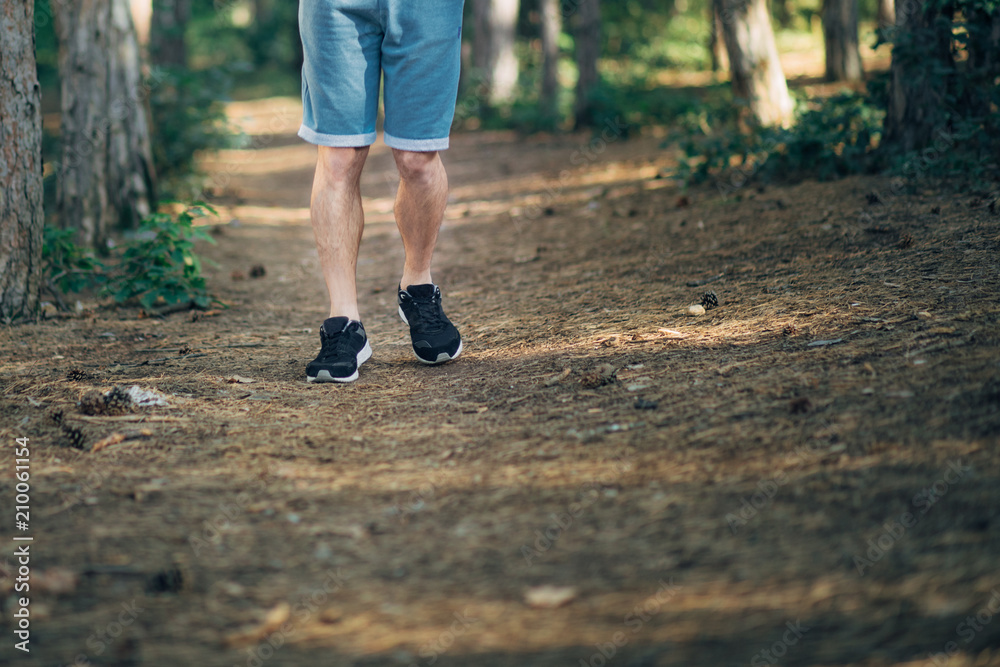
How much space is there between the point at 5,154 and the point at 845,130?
5.10 metres

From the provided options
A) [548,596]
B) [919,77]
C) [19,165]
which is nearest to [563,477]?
[548,596]

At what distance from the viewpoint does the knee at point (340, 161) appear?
300cm

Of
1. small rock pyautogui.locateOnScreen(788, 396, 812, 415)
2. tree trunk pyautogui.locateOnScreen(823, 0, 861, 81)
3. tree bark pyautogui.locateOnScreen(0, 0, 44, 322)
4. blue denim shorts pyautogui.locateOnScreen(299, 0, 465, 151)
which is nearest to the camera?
small rock pyautogui.locateOnScreen(788, 396, 812, 415)

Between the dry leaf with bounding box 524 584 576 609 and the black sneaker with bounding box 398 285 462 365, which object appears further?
the black sneaker with bounding box 398 285 462 365

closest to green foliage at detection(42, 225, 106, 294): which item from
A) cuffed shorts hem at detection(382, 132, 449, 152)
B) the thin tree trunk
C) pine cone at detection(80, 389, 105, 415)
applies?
the thin tree trunk

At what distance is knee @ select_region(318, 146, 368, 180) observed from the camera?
300cm

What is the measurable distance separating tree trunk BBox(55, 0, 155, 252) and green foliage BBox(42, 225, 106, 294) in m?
0.99

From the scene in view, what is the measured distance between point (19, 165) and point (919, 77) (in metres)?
5.02

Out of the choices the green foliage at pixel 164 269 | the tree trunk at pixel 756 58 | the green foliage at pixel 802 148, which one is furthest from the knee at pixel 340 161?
the tree trunk at pixel 756 58

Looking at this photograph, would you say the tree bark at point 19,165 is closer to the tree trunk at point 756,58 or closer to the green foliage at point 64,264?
the green foliage at point 64,264

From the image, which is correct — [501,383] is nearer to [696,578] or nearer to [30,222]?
[696,578]

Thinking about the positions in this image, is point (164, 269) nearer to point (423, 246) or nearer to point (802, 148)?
point (423, 246)

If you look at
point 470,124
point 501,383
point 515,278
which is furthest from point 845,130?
point 470,124

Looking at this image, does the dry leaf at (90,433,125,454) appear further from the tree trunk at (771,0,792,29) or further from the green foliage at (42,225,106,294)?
the tree trunk at (771,0,792,29)
